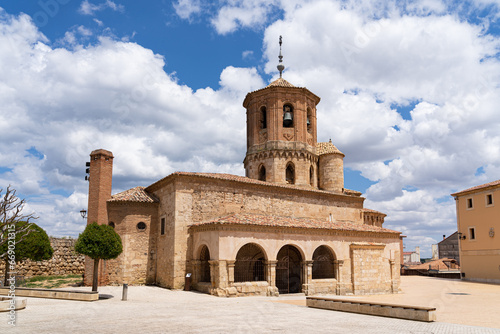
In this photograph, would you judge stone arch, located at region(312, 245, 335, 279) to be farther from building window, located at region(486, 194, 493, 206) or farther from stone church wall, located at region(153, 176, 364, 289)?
building window, located at region(486, 194, 493, 206)

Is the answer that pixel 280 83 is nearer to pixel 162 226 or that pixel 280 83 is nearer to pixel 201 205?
pixel 201 205

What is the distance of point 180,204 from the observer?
20609 mm

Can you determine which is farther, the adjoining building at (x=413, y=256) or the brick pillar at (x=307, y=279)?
the adjoining building at (x=413, y=256)

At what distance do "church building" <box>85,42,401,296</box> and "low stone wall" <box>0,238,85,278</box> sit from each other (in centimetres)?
590

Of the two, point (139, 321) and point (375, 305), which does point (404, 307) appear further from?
point (139, 321)

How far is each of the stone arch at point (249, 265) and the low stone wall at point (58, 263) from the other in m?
11.9

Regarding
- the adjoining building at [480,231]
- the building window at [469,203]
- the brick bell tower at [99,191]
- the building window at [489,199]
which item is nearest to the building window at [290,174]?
the brick bell tower at [99,191]

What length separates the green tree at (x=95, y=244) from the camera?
16.3 m

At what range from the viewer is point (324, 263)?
78.4ft

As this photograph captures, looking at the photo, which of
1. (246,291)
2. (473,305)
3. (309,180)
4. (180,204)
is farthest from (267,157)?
(473,305)

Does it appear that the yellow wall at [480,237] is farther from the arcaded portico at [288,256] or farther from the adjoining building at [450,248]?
the adjoining building at [450,248]

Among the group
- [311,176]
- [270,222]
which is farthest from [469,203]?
[270,222]

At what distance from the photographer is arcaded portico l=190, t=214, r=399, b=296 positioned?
60.1 ft

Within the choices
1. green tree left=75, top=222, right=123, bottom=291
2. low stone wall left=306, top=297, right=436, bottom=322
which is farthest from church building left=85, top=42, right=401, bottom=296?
low stone wall left=306, top=297, right=436, bottom=322
